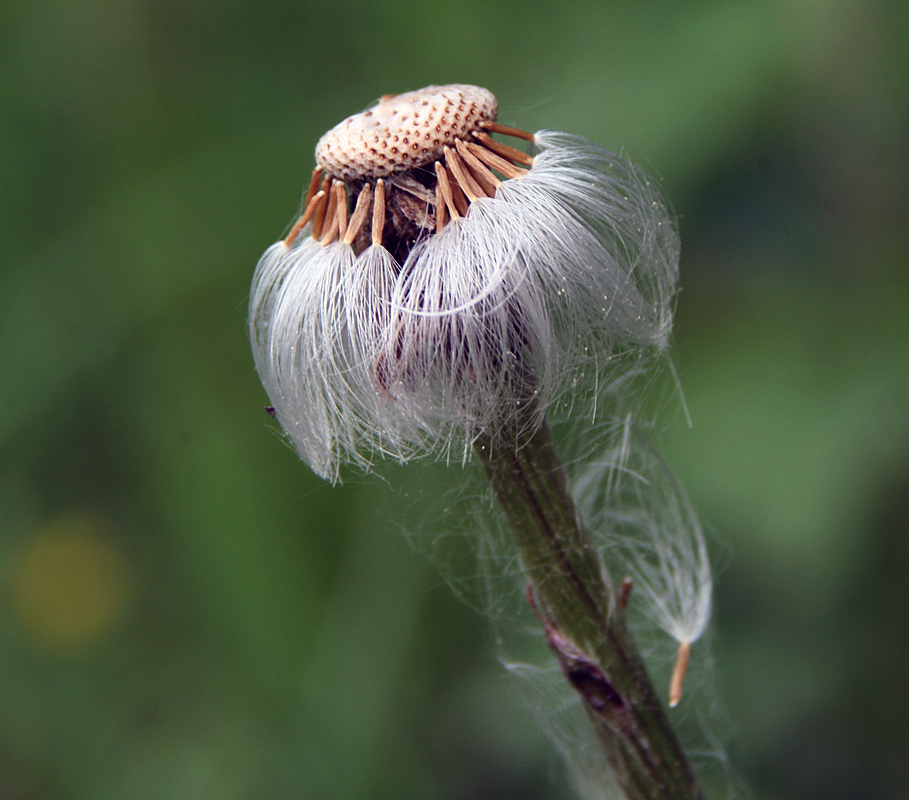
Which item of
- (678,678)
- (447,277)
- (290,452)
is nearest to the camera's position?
(447,277)

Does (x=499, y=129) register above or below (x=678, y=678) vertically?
above

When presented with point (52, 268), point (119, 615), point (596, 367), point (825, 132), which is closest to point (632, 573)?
point (596, 367)

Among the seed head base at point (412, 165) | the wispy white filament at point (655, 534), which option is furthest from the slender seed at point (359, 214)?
the wispy white filament at point (655, 534)

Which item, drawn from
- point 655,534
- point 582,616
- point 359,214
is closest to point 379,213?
point 359,214

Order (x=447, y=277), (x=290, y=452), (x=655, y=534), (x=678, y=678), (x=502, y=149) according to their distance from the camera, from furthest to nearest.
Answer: (x=290, y=452), (x=655, y=534), (x=678, y=678), (x=502, y=149), (x=447, y=277)

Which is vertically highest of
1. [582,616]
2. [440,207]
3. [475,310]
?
[440,207]

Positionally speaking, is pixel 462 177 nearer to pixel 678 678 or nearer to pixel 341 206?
pixel 341 206
